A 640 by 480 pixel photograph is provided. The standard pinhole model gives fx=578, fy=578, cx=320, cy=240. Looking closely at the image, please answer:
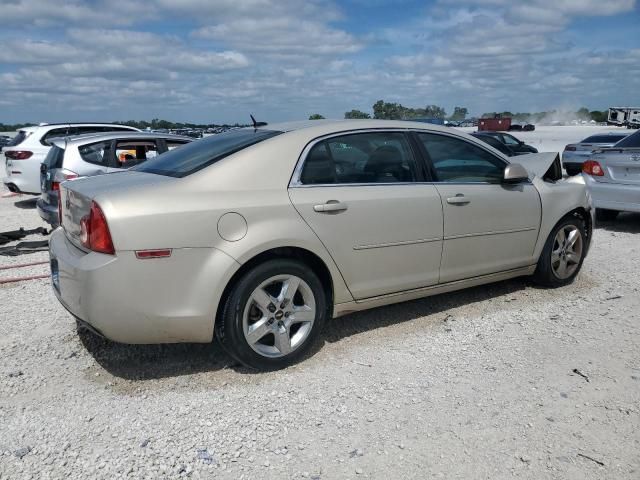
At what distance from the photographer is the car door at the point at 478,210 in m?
4.50

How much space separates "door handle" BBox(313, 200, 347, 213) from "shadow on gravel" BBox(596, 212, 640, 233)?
632cm

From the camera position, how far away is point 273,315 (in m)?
3.70

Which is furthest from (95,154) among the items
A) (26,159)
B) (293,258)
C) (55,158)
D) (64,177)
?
(293,258)

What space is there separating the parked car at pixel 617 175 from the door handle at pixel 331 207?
→ 19.3ft

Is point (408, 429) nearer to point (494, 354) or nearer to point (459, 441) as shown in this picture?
point (459, 441)

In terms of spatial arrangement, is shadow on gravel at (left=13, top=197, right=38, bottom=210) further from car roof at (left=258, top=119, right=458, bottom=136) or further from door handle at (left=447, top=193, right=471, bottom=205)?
door handle at (left=447, top=193, right=471, bottom=205)

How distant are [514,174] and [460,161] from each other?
18.3 inches

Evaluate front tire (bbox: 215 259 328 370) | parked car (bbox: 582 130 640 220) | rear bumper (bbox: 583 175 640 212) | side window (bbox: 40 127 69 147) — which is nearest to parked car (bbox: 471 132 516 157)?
parked car (bbox: 582 130 640 220)

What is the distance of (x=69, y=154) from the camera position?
8.35m

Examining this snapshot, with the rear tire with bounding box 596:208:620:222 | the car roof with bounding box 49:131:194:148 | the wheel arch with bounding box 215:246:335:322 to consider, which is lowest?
the rear tire with bounding box 596:208:620:222

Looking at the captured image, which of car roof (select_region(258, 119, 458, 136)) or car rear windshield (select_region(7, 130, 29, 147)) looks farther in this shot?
car rear windshield (select_region(7, 130, 29, 147))

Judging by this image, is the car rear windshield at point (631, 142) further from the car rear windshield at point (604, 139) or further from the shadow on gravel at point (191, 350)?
the car rear windshield at point (604, 139)

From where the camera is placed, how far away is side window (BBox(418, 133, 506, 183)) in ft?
14.9

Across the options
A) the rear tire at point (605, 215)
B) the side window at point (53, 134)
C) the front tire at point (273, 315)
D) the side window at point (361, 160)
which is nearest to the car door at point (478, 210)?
the side window at point (361, 160)
